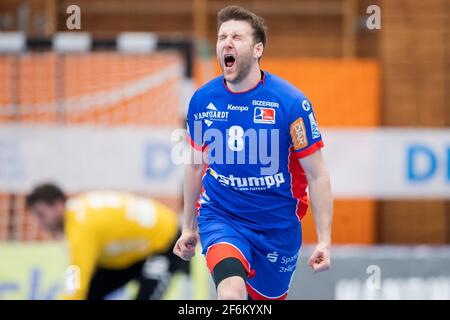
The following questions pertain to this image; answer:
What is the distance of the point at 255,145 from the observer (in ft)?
15.2

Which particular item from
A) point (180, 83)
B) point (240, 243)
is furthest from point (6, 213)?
point (240, 243)

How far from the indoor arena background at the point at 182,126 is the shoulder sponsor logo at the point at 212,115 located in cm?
294

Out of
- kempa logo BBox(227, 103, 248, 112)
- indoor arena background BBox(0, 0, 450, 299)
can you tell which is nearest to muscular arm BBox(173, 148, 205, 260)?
kempa logo BBox(227, 103, 248, 112)

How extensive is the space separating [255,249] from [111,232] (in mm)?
1968

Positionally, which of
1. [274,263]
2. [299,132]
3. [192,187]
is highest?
[299,132]

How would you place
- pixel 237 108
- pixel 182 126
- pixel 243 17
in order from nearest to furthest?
pixel 243 17, pixel 237 108, pixel 182 126

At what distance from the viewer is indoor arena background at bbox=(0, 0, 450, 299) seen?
8.66 m

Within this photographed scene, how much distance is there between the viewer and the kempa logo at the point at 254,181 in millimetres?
4721

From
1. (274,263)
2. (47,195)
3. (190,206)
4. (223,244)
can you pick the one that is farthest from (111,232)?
(223,244)

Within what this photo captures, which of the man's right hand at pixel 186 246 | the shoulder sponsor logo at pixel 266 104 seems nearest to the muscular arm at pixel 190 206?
the man's right hand at pixel 186 246

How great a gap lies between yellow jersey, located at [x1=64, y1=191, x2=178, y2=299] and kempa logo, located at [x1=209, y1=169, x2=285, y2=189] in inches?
69.6

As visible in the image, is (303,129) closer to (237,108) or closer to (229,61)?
(237,108)

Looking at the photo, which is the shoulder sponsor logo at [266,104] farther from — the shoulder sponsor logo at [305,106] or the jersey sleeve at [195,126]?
the jersey sleeve at [195,126]

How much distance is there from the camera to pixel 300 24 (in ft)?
46.7
